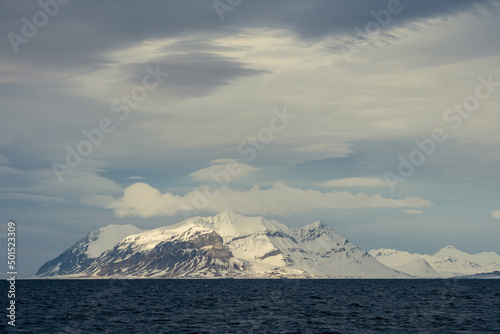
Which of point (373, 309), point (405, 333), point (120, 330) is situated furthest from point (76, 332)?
point (373, 309)

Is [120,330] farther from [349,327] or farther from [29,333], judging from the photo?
[349,327]

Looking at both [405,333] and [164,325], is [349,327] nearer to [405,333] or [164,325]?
→ [405,333]

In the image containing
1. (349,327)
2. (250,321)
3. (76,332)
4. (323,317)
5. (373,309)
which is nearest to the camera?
(76,332)

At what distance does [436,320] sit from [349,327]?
21635 millimetres

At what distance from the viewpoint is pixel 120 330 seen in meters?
97.2

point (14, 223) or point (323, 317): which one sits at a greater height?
point (14, 223)

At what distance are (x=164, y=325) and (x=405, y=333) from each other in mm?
41365

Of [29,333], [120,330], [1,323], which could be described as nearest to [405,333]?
[120,330]

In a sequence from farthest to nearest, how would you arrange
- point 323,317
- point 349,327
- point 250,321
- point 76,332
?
point 323,317 → point 250,321 → point 349,327 → point 76,332

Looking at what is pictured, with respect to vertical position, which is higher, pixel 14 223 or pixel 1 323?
pixel 14 223

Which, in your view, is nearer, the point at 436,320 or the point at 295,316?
the point at 436,320

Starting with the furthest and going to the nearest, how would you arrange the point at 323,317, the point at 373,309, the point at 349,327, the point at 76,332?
the point at 373,309 < the point at 323,317 < the point at 349,327 < the point at 76,332

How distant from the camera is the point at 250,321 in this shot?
11225cm

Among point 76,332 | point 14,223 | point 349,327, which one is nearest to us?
point 14,223
